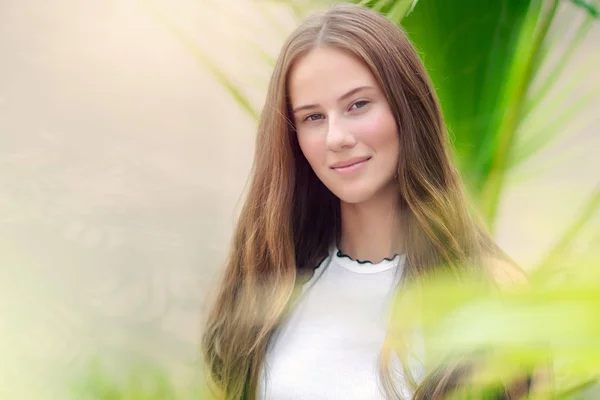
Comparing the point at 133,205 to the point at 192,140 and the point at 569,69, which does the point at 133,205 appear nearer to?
the point at 192,140

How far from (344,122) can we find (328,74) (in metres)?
0.05

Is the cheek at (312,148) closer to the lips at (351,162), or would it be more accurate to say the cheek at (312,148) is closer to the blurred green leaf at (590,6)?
the lips at (351,162)

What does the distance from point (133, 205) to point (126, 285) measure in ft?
0.32

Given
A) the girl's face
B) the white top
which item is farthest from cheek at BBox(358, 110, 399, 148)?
the white top

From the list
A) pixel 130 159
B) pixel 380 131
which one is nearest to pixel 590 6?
pixel 380 131

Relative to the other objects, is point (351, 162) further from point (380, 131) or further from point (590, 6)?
point (590, 6)

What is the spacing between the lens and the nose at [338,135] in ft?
1.91

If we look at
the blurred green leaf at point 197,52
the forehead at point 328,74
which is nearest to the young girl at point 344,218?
the forehead at point 328,74

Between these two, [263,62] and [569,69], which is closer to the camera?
[569,69]

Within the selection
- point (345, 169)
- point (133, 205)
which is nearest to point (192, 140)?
point (133, 205)

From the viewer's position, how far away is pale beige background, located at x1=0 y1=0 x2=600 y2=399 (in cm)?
68

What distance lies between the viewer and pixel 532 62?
633mm

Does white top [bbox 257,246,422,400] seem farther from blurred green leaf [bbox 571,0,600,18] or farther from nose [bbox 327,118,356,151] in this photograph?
blurred green leaf [bbox 571,0,600,18]

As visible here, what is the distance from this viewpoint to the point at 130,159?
2.47ft
